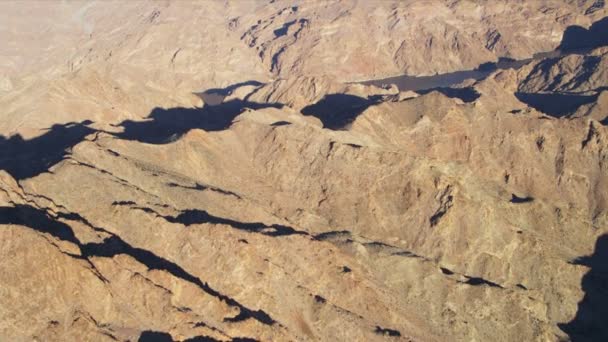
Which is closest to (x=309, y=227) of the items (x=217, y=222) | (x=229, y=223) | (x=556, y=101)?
(x=229, y=223)

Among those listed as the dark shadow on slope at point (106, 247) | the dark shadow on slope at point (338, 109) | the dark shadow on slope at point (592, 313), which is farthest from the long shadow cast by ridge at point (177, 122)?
the dark shadow on slope at point (592, 313)

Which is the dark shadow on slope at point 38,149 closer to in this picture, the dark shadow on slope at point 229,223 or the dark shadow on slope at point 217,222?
the dark shadow on slope at point 217,222

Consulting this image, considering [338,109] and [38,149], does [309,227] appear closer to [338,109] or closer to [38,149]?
[38,149]

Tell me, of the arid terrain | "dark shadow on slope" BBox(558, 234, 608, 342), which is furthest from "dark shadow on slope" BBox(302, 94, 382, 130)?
"dark shadow on slope" BBox(558, 234, 608, 342)

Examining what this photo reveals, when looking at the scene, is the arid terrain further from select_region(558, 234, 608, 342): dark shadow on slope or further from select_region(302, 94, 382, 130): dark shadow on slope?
select_region(302, 94, 382, 130): dark shadow on slope

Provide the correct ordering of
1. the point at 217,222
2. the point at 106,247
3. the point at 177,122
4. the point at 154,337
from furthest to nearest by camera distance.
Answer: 1. the point at 177,122
2. the point at 217,222
3. the point at 106,247
4. the point at 154,337

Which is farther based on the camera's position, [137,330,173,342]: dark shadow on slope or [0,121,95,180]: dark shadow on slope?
[0,121,95,180]: dark shadow on slope

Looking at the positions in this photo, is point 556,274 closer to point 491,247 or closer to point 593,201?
point 491,247
